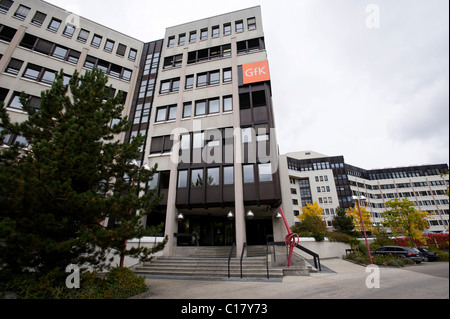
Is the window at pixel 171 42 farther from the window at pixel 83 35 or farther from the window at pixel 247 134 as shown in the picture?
the window at pixel 247 134

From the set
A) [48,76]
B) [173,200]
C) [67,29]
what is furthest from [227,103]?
[67,29]

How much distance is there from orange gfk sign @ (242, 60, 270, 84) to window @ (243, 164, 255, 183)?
8004 millimetres

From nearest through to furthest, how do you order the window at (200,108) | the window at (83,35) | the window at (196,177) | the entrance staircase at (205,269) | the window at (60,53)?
the entrance staircase at (205,269), the window at (196,177), the window at (200,108), the window at (60,53), the window at (83,35)

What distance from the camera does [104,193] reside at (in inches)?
332

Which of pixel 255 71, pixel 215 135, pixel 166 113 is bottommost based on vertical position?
pixel 215 135

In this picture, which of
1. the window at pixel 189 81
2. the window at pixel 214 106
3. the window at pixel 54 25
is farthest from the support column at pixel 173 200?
the window at pixel 54 25

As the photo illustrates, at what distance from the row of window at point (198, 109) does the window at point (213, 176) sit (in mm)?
5362

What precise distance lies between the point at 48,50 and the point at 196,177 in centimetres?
1842

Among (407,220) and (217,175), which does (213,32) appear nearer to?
(217,175)

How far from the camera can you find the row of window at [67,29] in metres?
19.0

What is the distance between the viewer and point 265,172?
15.5 m

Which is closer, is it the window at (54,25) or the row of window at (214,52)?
the window at (54,25)

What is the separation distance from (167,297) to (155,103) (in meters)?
17.5

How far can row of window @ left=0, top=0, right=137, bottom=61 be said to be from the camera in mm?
19047
